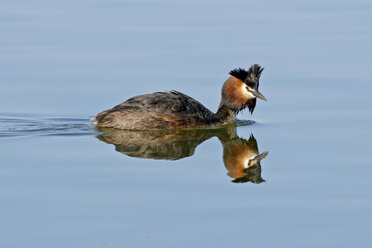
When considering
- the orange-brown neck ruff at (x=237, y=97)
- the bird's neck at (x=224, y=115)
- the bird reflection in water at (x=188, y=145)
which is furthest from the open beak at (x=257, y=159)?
the orange-brown neck ruff at (x=237, y=97)

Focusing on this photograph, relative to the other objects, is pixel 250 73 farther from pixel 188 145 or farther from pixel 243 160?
pixel 243 160

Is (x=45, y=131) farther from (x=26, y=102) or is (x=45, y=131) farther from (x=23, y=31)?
(x=23, y=31)

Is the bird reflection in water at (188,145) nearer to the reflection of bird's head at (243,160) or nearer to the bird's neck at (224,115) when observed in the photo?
the reflection of bird's head at (243,160)

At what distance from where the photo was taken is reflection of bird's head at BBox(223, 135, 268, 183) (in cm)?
1050

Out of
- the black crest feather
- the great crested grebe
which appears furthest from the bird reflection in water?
the black crest feather

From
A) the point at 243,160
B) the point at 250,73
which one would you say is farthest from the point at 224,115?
the point at 243,160

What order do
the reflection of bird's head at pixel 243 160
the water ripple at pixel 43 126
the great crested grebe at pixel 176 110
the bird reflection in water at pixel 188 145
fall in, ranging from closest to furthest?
the reflection of bird's head at pixel 243 160, the bird reflection in water at pixel 188 145, the water ripple at pixel 43 126, the great crested grebe at pixel 176 110

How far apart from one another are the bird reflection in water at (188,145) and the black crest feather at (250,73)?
0.88 metres

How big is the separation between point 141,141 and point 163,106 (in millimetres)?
1137

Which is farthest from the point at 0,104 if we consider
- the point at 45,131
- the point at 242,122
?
the point at 242,122

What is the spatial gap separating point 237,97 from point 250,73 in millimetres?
550

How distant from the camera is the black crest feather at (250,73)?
539 inches

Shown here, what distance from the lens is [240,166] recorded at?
36.4 ft

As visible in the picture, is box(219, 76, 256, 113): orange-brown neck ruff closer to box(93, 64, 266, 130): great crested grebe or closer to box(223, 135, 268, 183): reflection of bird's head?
box(93, 64, 266, 130): great crested grebe
